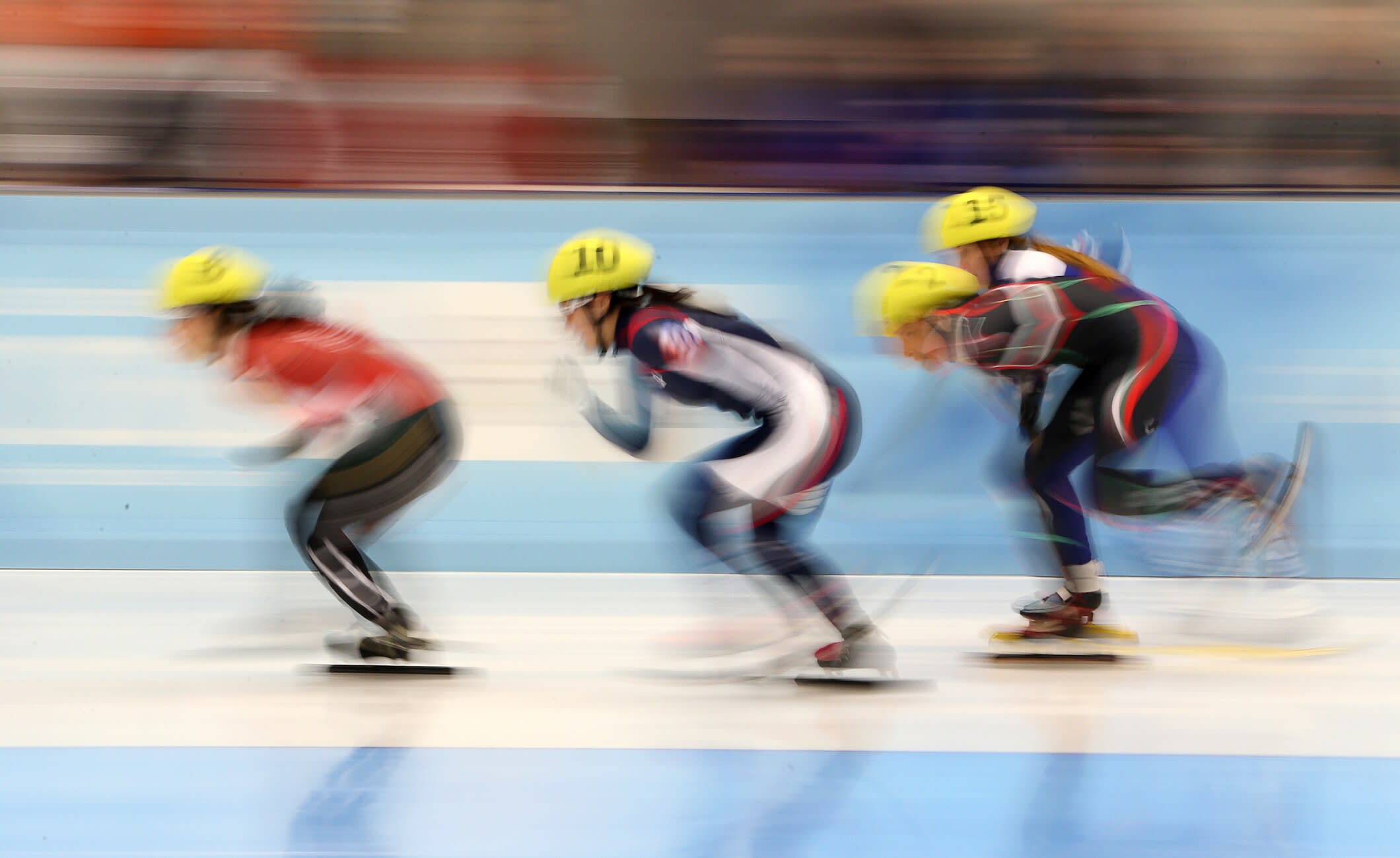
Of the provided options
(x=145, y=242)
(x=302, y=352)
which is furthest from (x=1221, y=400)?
(x=145, y=242)

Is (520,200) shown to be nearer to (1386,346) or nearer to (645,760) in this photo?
(645,760)

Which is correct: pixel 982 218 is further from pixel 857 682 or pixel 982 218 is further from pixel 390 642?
pixel 390 642

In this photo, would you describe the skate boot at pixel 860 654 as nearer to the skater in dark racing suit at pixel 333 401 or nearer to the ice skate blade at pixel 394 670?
the ice skate blade at pixel 394 670

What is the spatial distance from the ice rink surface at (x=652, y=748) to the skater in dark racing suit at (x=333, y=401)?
0.29m

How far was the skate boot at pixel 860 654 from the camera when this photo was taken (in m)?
2.62

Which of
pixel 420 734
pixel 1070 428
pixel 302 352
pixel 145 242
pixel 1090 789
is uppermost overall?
pixel 145 242

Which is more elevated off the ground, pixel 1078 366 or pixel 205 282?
pixel 205 282

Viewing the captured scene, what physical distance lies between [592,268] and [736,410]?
0.45 m

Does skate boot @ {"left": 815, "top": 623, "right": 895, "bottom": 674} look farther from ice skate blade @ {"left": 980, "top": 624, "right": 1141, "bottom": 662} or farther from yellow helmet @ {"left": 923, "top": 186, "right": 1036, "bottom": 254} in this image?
yellow helmet @ {"left": 923, "top": 186, "right": 1036, "bottom": 254}

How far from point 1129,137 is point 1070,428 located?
170cm

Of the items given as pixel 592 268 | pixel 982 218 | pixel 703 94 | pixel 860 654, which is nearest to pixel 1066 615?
pixel 860 654

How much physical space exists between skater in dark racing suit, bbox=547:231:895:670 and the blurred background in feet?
5.39

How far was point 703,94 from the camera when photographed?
405cm

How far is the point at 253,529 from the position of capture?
13.3 feet
